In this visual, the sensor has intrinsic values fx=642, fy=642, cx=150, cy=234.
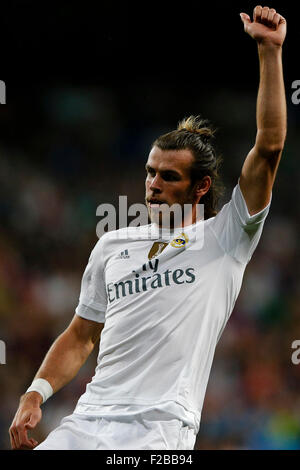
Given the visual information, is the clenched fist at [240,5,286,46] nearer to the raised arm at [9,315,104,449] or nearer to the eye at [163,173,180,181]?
the eye at [163,173,180,181]

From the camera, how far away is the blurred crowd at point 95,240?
6289 mm

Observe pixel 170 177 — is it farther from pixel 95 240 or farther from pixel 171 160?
pixel 95 240

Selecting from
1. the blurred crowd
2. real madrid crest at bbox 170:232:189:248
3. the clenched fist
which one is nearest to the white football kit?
real madrid crest at bbox 170:232:189:248

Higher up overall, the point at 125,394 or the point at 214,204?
the point at 214,204

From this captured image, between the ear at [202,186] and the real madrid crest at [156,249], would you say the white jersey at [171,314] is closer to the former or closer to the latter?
the real madrid crest at [156,249]

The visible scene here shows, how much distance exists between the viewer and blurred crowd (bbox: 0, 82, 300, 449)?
6.29 metres

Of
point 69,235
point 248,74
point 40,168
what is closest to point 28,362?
point 69,235

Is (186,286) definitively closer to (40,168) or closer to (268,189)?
(268,189)

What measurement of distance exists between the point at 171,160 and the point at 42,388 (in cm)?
122

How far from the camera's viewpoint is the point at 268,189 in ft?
8.92

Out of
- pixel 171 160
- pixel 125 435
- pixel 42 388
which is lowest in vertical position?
pixel 125 435

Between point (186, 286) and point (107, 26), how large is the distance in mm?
5147

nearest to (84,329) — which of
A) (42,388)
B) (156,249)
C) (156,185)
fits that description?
(42,388)

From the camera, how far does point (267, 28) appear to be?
8.73ft
